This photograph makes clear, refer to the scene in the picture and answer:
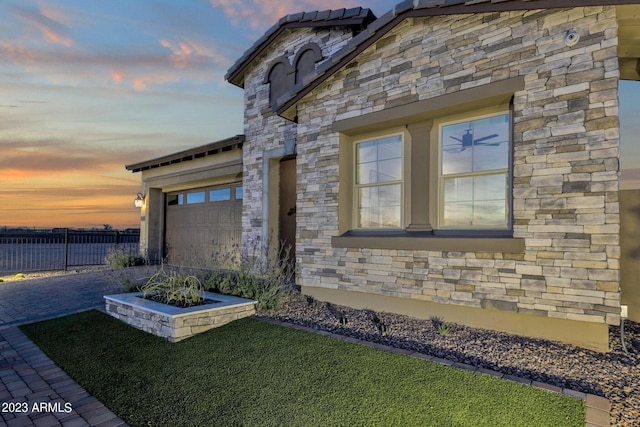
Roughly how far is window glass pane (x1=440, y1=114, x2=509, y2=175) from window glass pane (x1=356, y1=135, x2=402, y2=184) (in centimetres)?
81

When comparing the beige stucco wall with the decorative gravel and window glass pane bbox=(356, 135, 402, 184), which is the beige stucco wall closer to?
the decorative gravel

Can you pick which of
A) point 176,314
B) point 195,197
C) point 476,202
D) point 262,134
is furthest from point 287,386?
point 195,197

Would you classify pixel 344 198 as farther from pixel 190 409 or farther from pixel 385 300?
pixel 190 409

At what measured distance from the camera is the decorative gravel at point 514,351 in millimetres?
3164

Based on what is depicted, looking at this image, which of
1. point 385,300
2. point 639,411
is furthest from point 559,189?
point 385,300

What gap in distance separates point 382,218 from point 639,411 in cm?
402

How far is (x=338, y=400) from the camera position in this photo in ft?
9.64

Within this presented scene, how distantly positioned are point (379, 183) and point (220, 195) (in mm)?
6954

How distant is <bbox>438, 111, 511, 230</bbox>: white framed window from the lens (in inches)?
195

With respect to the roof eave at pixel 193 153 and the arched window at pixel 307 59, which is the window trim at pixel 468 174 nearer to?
the arched window at pixel 307 59

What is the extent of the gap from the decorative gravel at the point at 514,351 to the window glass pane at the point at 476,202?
150cm

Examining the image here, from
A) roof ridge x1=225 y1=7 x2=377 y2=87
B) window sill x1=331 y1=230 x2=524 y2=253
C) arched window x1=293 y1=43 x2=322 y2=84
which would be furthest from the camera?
arched window x1=293 y1=43 x2=322 y2=84

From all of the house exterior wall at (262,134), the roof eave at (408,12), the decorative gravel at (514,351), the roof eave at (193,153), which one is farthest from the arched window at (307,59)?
the decorative gravel at (514,351)

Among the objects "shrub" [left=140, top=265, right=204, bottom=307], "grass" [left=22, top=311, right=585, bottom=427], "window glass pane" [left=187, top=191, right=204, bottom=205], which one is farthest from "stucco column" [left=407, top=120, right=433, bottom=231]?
"window glass pane" [left=187, top=191, right=204, bottom=205]
